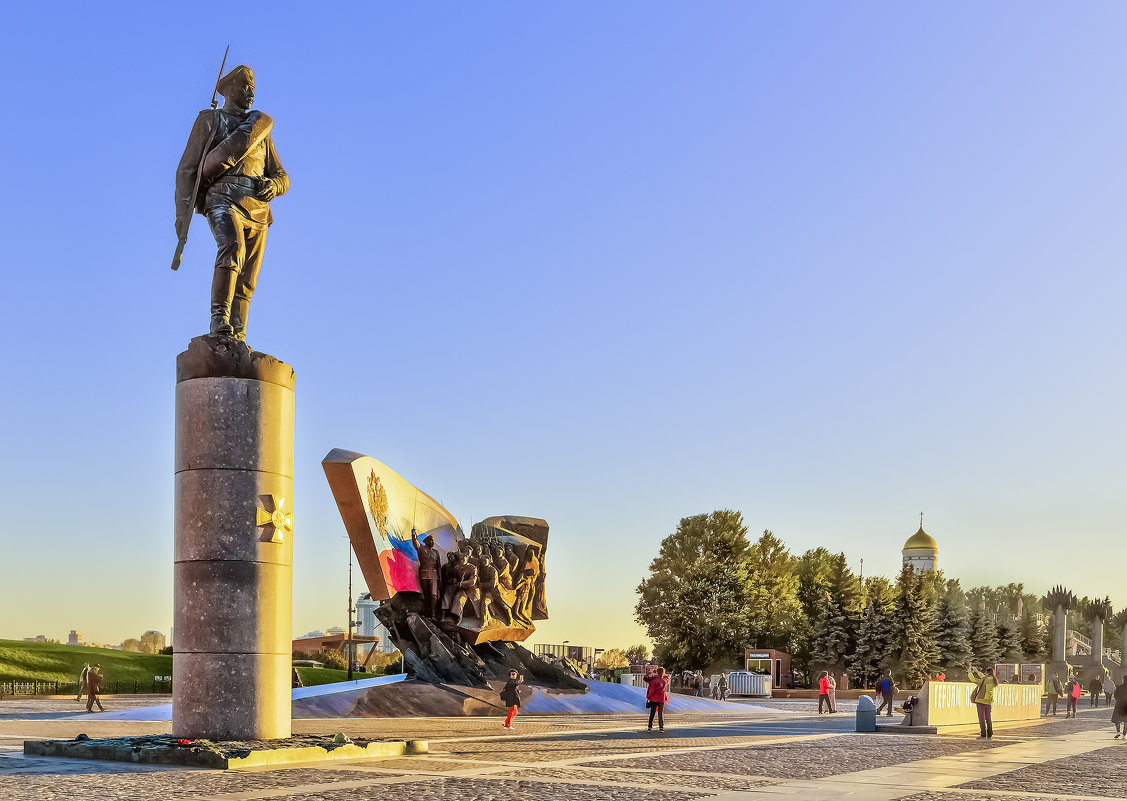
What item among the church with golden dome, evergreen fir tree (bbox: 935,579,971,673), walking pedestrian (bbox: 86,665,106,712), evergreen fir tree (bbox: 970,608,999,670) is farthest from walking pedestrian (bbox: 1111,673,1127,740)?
the church with golden dome

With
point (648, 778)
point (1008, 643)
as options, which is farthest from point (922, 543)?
point (648, 778)

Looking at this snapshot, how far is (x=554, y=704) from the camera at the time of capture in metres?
29.7

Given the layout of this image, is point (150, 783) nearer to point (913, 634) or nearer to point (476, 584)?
point (476, 584)

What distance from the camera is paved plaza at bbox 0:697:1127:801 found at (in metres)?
10.5

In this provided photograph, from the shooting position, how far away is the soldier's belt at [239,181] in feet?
49.1

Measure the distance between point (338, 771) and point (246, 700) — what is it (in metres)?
1.87

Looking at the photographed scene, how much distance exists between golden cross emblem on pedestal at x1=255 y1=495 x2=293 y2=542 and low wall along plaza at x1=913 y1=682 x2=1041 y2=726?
16.1 m

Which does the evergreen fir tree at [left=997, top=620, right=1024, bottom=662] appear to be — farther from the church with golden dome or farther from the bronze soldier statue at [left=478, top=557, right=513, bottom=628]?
the bronze soldier statue at [left=478, top=557, right=513, bottom=628]

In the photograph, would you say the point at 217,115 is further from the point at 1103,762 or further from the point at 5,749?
the point at 1103,762

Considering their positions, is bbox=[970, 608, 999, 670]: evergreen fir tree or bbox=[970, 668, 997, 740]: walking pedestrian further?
bbox=[970, 608, 999, 670]: evergreen fir tree

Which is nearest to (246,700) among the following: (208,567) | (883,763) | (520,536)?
(208,567)

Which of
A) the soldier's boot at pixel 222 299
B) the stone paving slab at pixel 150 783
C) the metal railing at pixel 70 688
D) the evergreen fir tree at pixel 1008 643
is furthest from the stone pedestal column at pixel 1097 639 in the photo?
the stone paving slab at pixel 150 783

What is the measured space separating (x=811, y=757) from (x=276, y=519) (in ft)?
27.8

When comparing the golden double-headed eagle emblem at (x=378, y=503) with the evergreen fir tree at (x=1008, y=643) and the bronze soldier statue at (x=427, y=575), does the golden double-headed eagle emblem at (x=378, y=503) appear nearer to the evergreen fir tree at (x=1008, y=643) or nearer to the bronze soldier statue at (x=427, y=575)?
the bronze soldier statue at (x=427, y=575)
